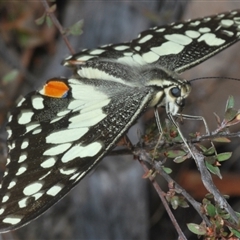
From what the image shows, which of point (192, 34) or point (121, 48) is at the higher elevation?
point (121, 48)

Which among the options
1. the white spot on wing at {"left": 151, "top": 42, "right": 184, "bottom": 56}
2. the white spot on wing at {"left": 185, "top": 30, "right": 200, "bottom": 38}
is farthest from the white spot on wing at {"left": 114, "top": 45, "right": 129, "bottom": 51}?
the white spot on wing at {"left": 185, "top": 30, "right": 200, "bottom": 38}

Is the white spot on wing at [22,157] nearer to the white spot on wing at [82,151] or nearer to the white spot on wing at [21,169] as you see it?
the white spot on wing at [21,169]

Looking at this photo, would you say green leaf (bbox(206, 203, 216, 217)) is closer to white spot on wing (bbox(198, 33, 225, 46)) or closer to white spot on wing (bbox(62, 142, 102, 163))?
white spot on wing (bbox(62, 142, 102, 163))

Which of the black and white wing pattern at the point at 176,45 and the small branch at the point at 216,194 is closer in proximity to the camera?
the small branch at the point at 216,194

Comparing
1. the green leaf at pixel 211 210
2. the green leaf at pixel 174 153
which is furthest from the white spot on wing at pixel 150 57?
the green leaf at pixel 211 210

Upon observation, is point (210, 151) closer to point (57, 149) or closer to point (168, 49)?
point (57, 149)

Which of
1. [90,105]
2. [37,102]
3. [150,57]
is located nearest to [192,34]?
[150,57]
